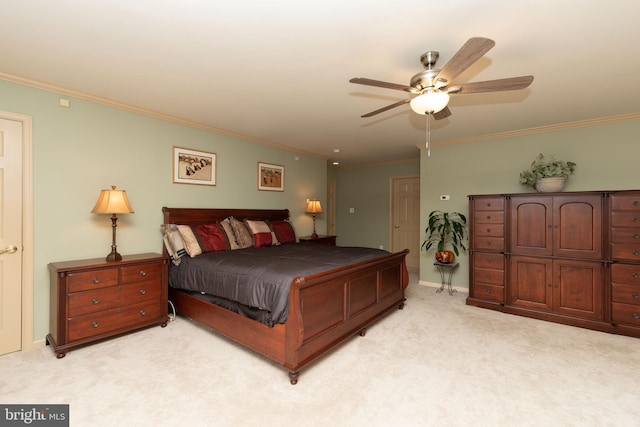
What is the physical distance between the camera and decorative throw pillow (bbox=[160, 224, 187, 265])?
333 centimetres

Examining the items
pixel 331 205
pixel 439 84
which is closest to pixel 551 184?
pixel 439 84

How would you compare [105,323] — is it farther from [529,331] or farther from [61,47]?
[529,331]

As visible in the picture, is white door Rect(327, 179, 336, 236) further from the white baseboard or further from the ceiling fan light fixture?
the ceiling fan light fixture

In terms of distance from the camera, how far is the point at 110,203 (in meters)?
2.82

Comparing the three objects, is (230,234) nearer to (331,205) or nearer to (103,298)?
(103,298)

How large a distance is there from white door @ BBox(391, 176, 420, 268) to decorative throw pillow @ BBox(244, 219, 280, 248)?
326 cm

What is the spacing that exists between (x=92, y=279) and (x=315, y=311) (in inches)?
80.0

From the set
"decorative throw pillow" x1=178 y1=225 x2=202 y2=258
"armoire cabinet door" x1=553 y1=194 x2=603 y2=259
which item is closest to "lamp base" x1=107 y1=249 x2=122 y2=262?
"decorative throw pillow" x1=178 y1=225 x2=202 y2=258

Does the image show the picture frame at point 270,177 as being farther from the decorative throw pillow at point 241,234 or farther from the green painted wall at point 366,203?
the green painted wall at point 366,203

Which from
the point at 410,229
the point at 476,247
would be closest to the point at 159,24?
the point at 476,247

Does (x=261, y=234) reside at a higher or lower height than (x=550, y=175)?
lower

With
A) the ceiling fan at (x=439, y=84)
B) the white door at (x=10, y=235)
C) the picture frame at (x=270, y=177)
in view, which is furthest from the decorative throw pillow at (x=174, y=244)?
the ceiling fan at (x=439, y=84)

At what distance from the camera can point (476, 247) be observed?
397 centimetres

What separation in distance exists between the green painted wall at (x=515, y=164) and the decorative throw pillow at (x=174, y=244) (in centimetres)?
379
